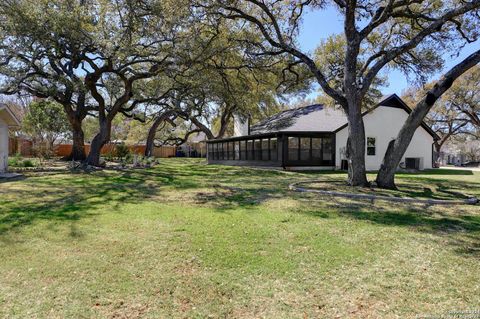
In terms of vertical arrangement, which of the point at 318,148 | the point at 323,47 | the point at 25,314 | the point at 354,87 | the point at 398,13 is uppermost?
the point at 323,47

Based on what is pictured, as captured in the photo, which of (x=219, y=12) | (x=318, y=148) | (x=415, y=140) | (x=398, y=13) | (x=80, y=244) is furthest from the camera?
(x=415, y=140)

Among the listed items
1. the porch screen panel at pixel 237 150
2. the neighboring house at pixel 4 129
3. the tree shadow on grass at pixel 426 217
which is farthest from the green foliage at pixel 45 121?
the tree shadow on grass at pixel 426 217

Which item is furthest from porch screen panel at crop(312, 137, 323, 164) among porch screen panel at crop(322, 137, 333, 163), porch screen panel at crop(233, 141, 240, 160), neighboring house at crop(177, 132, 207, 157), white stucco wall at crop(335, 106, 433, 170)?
neighboring house at crop(177, 132, 207, 157)

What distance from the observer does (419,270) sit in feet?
13.1

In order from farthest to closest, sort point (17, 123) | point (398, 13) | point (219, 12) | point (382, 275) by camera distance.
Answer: point (17, 123) → point (219, 12) → point (398, 13) → point (382, 275)

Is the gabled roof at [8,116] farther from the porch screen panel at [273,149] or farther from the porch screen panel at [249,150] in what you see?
the porch screen panel at [249,150]

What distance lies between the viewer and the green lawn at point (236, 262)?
10.4ft

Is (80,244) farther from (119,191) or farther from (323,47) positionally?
(323,47)

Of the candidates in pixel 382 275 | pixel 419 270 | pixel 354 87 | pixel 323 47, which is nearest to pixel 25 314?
pixel 382 275

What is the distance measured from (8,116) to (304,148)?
1595cm

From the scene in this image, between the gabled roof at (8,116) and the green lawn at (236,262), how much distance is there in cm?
991

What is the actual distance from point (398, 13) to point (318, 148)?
1091 centimetres

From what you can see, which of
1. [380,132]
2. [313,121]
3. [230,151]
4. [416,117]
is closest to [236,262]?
[416,117]

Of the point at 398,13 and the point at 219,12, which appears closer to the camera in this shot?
the point at 398,13
